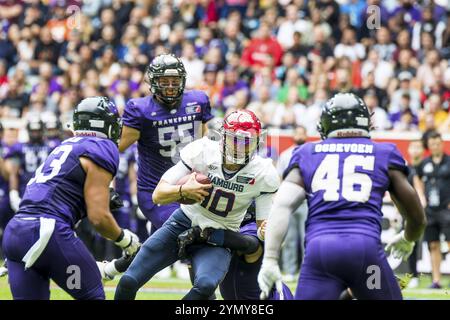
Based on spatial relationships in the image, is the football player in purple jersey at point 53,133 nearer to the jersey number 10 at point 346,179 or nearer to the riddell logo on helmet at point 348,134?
the riddell logo on helmet at point 348,134

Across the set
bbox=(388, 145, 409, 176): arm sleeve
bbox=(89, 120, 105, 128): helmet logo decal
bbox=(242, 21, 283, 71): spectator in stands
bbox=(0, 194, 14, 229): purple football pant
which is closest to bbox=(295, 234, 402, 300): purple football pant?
bbox=(388, 145, 409, 176): arm sleeve

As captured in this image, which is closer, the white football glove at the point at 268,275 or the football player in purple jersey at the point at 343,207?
the football player in purple jersey at the point at 343,207

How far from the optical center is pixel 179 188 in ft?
22.1

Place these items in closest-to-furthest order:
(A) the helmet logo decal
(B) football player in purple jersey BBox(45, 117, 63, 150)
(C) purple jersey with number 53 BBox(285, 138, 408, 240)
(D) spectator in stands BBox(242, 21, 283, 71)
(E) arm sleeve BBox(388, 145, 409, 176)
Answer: (C) purple jersey with number 53 BBox(285, 138, 408, 240) < (E) arm sleeve BBox(388, 145, 409, 176) < (A) the helmet logo decal < (B) football player in purple jersey BBox(45, 117, 63, 150) < (D) spectator in stands BBox(242, 21, 283, 71)

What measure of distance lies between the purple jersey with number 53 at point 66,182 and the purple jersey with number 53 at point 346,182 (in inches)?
48.6

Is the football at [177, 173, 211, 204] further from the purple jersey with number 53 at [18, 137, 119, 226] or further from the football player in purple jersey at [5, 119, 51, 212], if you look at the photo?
the football player in purple jersey at [5, 119, 51, 212]

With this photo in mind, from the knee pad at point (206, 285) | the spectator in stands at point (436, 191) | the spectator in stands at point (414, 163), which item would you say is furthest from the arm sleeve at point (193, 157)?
the spectator in stands at point (414, 163)

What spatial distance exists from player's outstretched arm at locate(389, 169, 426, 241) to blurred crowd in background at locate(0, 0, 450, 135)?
22.4 feet

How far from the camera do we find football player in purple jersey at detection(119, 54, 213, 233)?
814cm

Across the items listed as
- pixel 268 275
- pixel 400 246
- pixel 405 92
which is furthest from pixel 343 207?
pixel 405 92

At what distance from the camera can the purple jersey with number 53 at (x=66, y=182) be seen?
6.26 m

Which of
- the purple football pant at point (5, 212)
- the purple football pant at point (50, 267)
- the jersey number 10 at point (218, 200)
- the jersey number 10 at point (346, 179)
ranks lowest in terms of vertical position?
the purple football pant at point (5, 212)

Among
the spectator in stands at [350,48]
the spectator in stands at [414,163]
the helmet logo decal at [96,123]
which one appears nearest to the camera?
the helmet logo decal at [96,123]

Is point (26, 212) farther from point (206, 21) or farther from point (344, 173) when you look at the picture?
point (206, 21)
